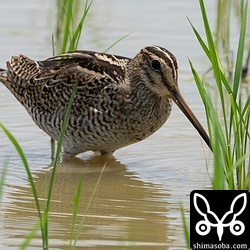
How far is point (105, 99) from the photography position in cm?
938

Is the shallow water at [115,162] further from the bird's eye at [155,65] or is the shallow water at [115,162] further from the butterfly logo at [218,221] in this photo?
the bird's eye at [155,65]

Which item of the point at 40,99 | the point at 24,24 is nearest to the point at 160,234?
the point at 40,99

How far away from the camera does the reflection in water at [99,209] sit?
757cm

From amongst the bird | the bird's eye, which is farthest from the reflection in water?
the bird's eye

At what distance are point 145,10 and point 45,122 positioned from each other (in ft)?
13.4

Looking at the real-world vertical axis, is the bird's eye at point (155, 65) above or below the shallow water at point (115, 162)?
above

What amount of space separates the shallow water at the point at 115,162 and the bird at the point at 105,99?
12.4 inches

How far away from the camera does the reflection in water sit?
757 cm

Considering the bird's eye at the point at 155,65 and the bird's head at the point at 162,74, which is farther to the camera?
the bird's eye at the point at 155,65

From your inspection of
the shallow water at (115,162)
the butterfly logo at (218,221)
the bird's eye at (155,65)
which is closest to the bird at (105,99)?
the bird's eye at (155,65)

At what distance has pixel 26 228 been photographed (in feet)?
25.4

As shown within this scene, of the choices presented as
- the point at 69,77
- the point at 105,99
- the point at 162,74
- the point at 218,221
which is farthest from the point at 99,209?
the point at 218,221

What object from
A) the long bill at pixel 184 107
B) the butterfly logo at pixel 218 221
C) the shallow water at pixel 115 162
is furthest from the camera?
the long bill at pixel 184 107

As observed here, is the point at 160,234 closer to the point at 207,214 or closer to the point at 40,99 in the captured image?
the point at 207,214
